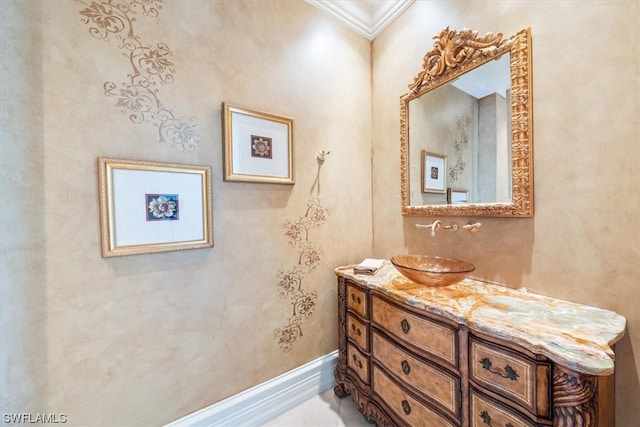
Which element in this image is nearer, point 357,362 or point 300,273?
point 357,362

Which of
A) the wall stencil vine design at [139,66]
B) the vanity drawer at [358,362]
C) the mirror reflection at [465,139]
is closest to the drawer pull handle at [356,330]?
the vanity drawer at [358,362]

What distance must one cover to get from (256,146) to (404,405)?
147 cm

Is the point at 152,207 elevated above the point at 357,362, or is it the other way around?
the point at 152,207

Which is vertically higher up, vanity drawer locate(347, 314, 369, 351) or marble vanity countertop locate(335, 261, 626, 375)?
marble vanity countertop locate(335, 261, 626, 375)

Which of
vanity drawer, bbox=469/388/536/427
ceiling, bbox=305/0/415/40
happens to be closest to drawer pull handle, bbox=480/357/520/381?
vanity drawer, bbox=469/388/536/427

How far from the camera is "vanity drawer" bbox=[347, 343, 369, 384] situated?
1318 millimetres

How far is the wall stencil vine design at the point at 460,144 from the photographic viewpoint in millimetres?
1286

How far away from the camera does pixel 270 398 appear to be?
141 centimetres

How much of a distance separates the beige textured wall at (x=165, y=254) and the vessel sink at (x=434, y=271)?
1.75ft

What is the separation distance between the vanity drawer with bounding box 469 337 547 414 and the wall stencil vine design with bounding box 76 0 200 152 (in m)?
1.48

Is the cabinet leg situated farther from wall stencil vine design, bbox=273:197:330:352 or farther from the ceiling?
the ceiling

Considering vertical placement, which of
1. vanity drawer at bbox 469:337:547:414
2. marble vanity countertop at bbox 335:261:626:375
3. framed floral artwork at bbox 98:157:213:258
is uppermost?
framed floral artwork at bbox 98:157:213:258

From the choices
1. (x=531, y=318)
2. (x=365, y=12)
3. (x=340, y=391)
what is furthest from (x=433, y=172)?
(x=340, y=391)

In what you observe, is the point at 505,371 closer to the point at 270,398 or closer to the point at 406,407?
the point at 406,407
